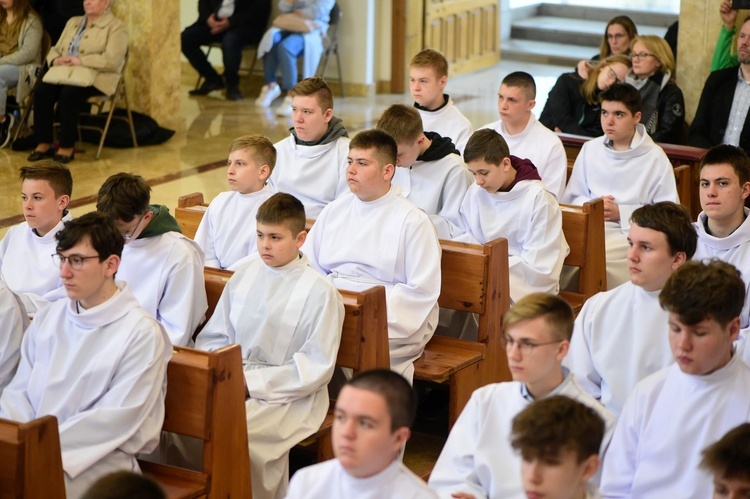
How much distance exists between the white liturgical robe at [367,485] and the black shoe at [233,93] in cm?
991

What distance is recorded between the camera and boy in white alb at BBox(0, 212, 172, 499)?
349 centimetres

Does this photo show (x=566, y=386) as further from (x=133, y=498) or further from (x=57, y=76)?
(x=57, y=76)

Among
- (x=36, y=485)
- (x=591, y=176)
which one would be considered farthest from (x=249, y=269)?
(x=591, y=176)

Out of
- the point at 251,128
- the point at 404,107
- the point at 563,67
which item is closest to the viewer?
the point at 404,107

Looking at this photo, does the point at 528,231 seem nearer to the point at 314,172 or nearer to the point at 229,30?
the point at 314,172

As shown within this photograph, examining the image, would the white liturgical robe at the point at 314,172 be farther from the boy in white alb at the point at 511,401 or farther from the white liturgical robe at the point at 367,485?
the white liturgical robe at the point at 367,485

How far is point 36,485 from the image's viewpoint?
10.4 feet

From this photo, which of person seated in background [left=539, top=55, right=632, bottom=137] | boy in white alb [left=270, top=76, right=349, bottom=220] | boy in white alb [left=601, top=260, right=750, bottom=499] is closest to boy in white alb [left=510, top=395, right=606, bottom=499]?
boy in white alb [left=601, top=260, right=750, bottom=499]

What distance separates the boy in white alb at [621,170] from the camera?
604cm

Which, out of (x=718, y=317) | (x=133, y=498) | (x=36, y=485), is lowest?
(x=36, y=485)

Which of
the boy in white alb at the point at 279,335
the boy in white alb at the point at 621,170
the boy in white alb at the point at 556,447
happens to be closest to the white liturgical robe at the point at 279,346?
the boy in white alb at the point at 279,335

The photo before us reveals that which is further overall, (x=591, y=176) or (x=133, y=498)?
(x=591, y=176)

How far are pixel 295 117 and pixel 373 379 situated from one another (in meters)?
3.42

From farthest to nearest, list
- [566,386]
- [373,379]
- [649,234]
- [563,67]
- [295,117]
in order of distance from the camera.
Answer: [563,67], [295,117], [649,234], [566,386], [373,379]
